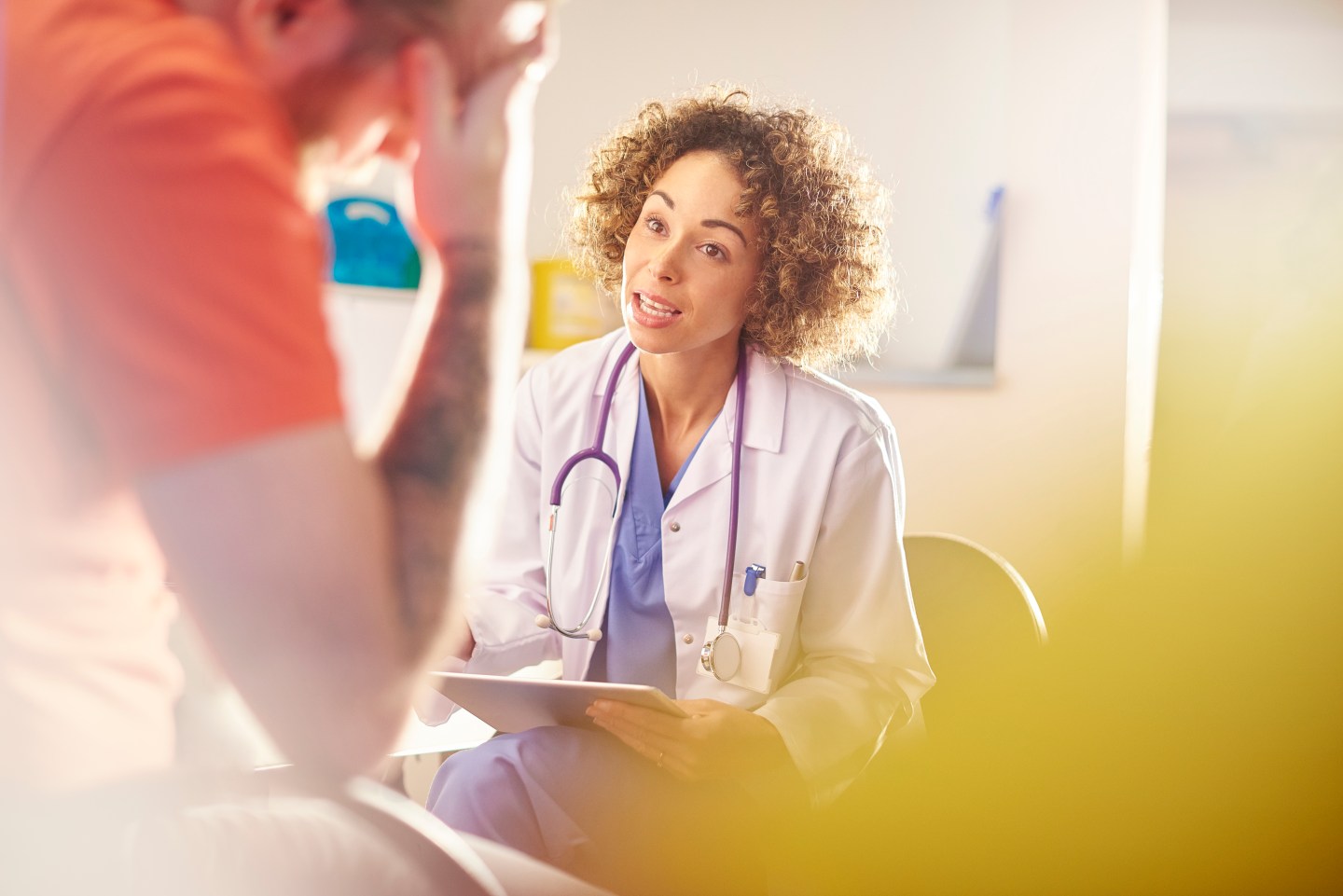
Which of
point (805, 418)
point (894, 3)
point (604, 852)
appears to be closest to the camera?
point (604, 852)

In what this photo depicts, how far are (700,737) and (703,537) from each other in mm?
208

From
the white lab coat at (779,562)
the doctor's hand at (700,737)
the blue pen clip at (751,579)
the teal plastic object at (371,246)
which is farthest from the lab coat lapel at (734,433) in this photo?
the teal plastic object at (371,246)

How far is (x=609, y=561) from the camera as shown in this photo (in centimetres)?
107

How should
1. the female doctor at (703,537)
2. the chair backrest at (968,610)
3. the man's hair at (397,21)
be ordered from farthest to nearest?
the chair backrest at (968,610)
the female doctor at (703,537)
the man's hair at (397,21)

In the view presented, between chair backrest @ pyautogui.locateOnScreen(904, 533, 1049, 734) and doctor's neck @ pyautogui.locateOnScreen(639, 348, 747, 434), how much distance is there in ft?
1.01

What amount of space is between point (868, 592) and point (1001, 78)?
0.89m

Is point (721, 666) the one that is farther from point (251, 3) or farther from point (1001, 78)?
point (1001, 78)

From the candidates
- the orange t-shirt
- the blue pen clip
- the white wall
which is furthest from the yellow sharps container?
the orange t-shirt

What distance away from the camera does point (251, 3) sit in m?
0.52

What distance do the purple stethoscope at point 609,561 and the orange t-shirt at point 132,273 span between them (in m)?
0.58

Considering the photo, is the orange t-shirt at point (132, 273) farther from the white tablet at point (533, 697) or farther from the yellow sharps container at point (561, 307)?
the yellow sharps container at point (561, 307)

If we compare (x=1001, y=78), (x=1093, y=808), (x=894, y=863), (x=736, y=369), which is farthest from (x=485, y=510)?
(x=1001, y=78)

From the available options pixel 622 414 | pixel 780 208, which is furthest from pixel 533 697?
pixel 780 208

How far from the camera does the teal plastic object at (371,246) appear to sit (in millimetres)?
654
